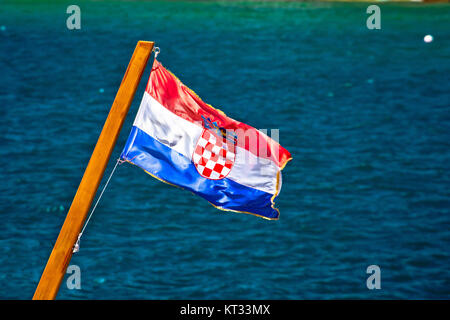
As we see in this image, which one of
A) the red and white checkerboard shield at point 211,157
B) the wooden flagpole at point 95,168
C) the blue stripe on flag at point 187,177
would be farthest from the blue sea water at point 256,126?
the wooden flagpole at point 95,168

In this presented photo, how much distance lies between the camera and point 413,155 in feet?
82.4

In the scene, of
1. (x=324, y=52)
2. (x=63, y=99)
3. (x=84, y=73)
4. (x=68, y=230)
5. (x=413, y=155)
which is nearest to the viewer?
(x=68, y=230)

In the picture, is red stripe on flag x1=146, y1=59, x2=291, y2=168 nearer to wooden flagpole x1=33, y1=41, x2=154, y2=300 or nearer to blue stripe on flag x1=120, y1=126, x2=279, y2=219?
blue stripe on flag x1=120, y1=126, x2=279, y2=219

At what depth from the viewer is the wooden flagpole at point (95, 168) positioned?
7402 mm

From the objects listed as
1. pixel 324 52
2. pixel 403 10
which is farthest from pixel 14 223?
pixel 403 10

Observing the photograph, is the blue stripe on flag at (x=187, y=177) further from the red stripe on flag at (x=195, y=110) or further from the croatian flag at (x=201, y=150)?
the red stripe on flag at (x=195, y=110)

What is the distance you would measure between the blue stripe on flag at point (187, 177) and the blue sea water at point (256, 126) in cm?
747

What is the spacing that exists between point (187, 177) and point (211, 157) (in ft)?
1.21

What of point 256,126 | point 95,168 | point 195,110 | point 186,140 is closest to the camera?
point 95,168

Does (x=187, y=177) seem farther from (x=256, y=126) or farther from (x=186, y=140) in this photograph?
(x=256, y=126)

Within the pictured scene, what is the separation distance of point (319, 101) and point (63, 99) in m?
10.4

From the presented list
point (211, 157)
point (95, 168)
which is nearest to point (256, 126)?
point (211, 157)

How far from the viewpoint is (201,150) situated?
28.8ft
